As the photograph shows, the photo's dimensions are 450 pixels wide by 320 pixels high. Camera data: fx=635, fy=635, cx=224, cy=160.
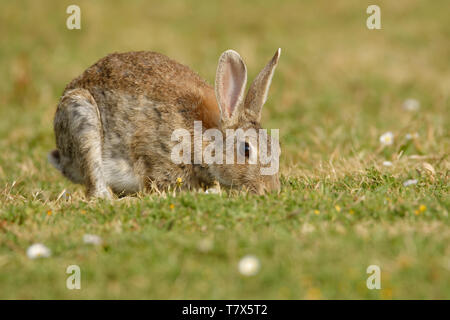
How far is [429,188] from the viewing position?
212 inches

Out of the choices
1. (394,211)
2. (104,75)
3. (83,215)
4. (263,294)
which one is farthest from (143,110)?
(263,294)

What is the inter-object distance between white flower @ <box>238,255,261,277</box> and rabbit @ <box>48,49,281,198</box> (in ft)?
6.62

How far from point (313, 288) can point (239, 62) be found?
293 centimetres

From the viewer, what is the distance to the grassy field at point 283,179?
3711 mm

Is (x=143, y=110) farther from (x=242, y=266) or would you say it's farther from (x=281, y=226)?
(x=242, y=266)

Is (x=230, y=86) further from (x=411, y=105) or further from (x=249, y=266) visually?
(x=411, y=105)

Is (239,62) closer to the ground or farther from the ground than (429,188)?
farther from the ground

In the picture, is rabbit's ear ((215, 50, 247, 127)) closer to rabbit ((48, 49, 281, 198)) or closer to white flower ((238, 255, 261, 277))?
rabbit ((48, 49, 281, 198))

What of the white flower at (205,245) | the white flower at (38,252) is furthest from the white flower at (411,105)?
the white flower at (38,252)

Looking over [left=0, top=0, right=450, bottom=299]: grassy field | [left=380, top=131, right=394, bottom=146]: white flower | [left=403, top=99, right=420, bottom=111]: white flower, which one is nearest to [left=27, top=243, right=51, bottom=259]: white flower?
[left=0, top=0, right=450, bottom=299]: grassy field

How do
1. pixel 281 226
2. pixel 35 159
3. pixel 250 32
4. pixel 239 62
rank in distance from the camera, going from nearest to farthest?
pixel 281 226 < pixel 239 62 < pixel 35 159 < pixel 250 32

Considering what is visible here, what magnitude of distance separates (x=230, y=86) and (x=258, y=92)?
0.27m

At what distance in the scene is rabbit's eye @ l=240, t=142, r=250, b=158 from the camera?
5.79m

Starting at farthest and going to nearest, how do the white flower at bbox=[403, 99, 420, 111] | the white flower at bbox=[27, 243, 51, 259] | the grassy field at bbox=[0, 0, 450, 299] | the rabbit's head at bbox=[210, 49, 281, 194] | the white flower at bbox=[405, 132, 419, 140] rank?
the white flower at bbox=[403, 99, 420, 111] < the white flower at bbox=[405, 132, 419, 140] < the rabbit's head at bbox=[210, 49, 281, 194] < the white flower at bbox=[27, 243, 51, 259] < the grassy field at bbox=[0, 0, 450, 299]
